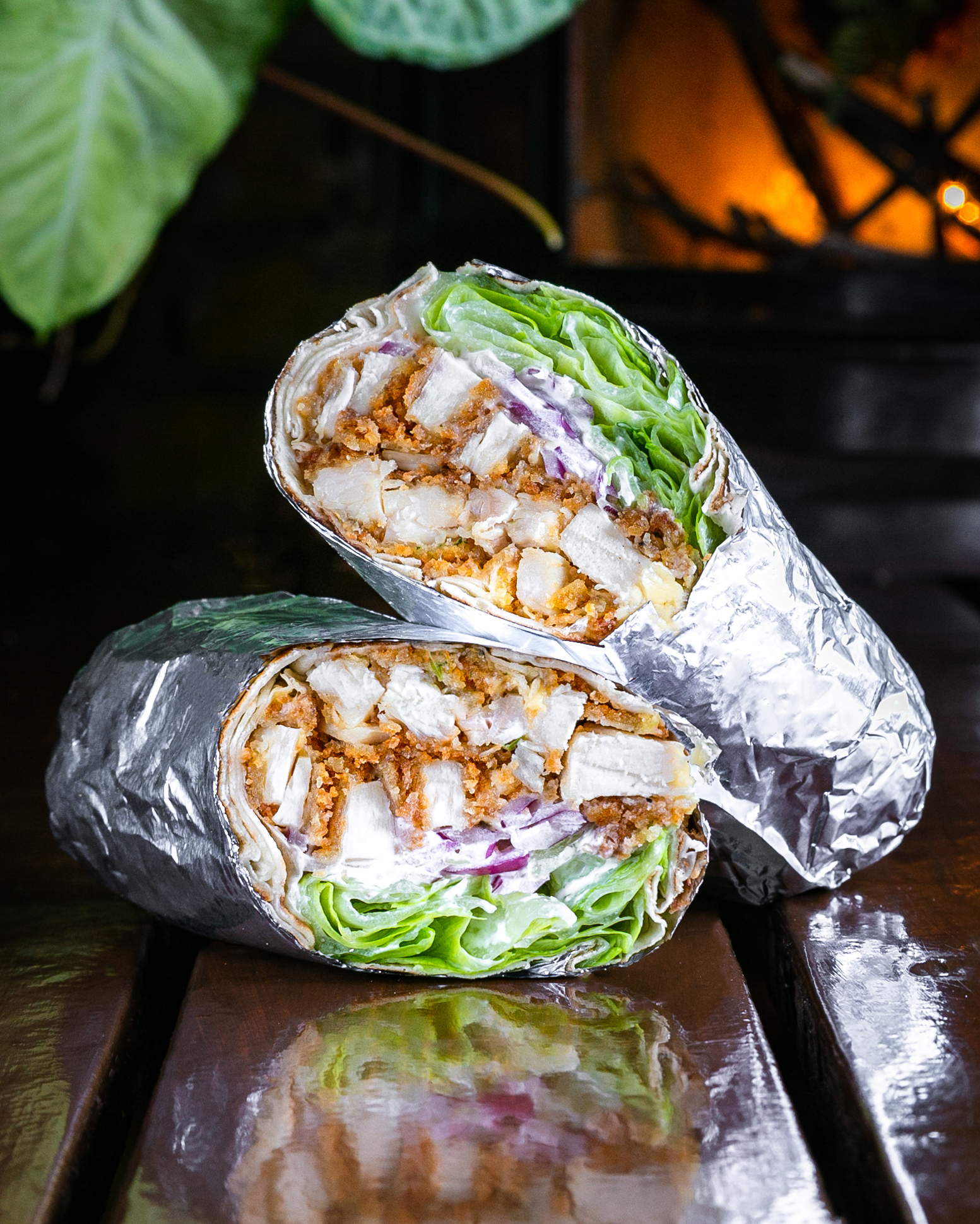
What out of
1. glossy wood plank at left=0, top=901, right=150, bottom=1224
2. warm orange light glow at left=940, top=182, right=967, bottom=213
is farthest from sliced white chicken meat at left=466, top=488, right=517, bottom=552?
warm orange light glow at left=940, top=182, right=967, bottom=213

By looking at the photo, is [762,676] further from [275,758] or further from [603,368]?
[275,758]

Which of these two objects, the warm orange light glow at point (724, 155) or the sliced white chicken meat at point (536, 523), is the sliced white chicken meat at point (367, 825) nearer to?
the sliced white chicken meat at point (536, 523)

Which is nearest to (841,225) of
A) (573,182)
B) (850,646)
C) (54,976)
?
A: (573,182)

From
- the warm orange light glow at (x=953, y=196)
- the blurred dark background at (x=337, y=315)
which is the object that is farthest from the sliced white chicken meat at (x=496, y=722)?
the warm orange light glow at (x=953, y=196)

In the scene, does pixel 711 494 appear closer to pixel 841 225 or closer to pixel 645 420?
pixel 645 420

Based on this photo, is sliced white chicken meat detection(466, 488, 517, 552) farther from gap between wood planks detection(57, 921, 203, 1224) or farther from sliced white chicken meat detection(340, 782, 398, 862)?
gap between wood planks detection(57, 921, 203, 1224)
